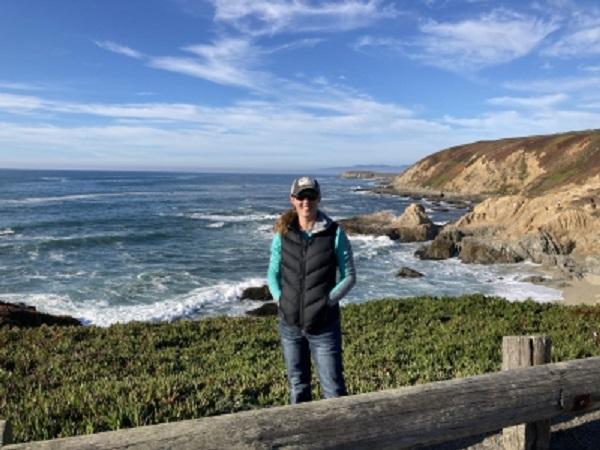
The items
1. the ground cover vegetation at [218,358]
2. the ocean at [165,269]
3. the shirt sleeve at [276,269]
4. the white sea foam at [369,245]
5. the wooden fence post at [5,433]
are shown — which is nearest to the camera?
the wooden fence post at [5,433]

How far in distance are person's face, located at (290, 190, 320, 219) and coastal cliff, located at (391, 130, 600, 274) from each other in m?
28.3

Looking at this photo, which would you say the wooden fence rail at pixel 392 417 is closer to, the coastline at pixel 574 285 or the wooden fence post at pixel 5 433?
the wooden fence post at pixel 5 433

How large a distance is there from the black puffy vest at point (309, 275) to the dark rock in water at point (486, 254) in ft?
101

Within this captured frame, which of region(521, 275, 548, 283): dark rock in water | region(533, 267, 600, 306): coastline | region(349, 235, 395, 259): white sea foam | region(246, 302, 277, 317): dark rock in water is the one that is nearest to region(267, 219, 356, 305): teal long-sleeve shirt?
region(246, 302, 277, 317): dark rock in water

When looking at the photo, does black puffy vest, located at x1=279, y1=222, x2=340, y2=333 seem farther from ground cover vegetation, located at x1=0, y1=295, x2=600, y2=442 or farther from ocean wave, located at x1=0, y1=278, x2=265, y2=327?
ocean wave, located at x1=0, y1=278, x2=265, y2=327

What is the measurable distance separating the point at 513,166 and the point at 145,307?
79506 mm

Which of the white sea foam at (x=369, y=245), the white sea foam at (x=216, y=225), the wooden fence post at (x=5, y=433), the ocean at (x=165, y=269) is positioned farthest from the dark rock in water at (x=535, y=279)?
the white sea foam at (x=216, y=225)

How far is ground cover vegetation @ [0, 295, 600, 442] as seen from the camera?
6152 mm

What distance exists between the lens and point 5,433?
2686 mm

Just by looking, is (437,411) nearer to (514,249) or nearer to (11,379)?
(11,379)

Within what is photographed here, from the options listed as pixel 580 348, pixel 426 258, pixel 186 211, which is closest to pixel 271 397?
pixel 580 348

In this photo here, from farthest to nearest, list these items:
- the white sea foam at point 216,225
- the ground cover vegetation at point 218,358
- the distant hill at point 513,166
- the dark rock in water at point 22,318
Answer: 1. the distant hill at point 513,166
2. the white sea foam at point 216,225
3. the dark rock in water at point 22,318
4. the ground cover vegetation at point 218,358

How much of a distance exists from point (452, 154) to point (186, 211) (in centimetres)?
6599

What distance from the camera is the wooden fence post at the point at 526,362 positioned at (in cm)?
429
